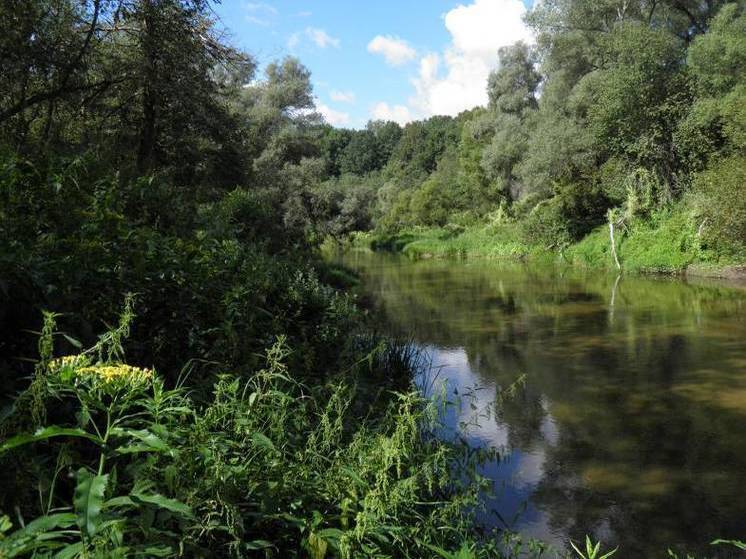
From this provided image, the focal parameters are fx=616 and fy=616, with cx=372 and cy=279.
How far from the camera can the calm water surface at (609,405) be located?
4.93 metres

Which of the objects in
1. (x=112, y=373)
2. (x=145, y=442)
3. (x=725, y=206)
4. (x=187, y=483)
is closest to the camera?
(x=145, y=442)

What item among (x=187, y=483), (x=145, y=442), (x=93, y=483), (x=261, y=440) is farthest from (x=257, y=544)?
(x=93, y=483)

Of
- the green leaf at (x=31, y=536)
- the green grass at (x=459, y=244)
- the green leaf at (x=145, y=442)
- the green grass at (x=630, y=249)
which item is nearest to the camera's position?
the green leaf at (x=31, y=536)

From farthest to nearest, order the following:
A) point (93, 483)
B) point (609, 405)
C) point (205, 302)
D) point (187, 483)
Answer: point (609, 405)
point (205, 302)
point (187, 483)
point (93, 483)

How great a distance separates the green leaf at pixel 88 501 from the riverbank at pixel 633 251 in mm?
20249

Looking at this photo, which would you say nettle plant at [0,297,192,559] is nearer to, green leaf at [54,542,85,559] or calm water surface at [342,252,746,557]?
green leaf at [54,542,85,559]

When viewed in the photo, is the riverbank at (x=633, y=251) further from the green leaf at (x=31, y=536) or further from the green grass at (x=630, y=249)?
the green leaf at (x=31, y=536)

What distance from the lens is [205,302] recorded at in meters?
4.43

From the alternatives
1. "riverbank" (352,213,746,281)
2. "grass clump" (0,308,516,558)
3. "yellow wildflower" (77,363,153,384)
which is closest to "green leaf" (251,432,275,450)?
"grass clump" (0,308,516,558)

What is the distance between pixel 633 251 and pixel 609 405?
17273mm

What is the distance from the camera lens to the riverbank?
19.8 m

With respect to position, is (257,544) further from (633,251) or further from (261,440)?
(633,251)

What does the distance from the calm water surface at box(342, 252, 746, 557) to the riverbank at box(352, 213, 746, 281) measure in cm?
326

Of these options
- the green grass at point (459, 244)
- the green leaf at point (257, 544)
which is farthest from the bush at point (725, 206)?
the green leaf at point (257, 544)
